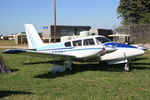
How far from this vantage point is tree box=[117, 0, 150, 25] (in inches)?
1732

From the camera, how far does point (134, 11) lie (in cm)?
4544

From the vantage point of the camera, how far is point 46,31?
160ft

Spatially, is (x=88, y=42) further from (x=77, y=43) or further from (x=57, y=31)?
(x=57, y=31)

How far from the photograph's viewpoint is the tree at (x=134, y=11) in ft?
144

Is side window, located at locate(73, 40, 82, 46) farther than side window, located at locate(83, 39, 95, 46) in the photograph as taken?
Yes

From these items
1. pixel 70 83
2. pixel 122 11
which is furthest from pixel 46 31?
pixel 70 83

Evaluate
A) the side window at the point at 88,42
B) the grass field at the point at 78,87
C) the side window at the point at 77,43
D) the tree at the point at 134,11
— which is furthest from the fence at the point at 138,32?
the grass field at the point at 78,87

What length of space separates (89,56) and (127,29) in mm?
25594

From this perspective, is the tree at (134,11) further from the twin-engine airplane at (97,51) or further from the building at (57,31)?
the twin-engine airplane at (97,51)

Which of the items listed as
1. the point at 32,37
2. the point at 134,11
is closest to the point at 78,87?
the point at 32,37

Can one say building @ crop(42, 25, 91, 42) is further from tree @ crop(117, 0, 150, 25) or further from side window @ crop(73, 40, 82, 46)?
side window @ crop(73, 40, 82, 46)

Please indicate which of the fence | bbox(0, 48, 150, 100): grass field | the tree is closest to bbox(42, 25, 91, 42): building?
the tree

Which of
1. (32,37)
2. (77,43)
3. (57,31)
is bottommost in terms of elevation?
(57,31)

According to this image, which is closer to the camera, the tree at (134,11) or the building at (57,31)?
the tree at (134,11)
